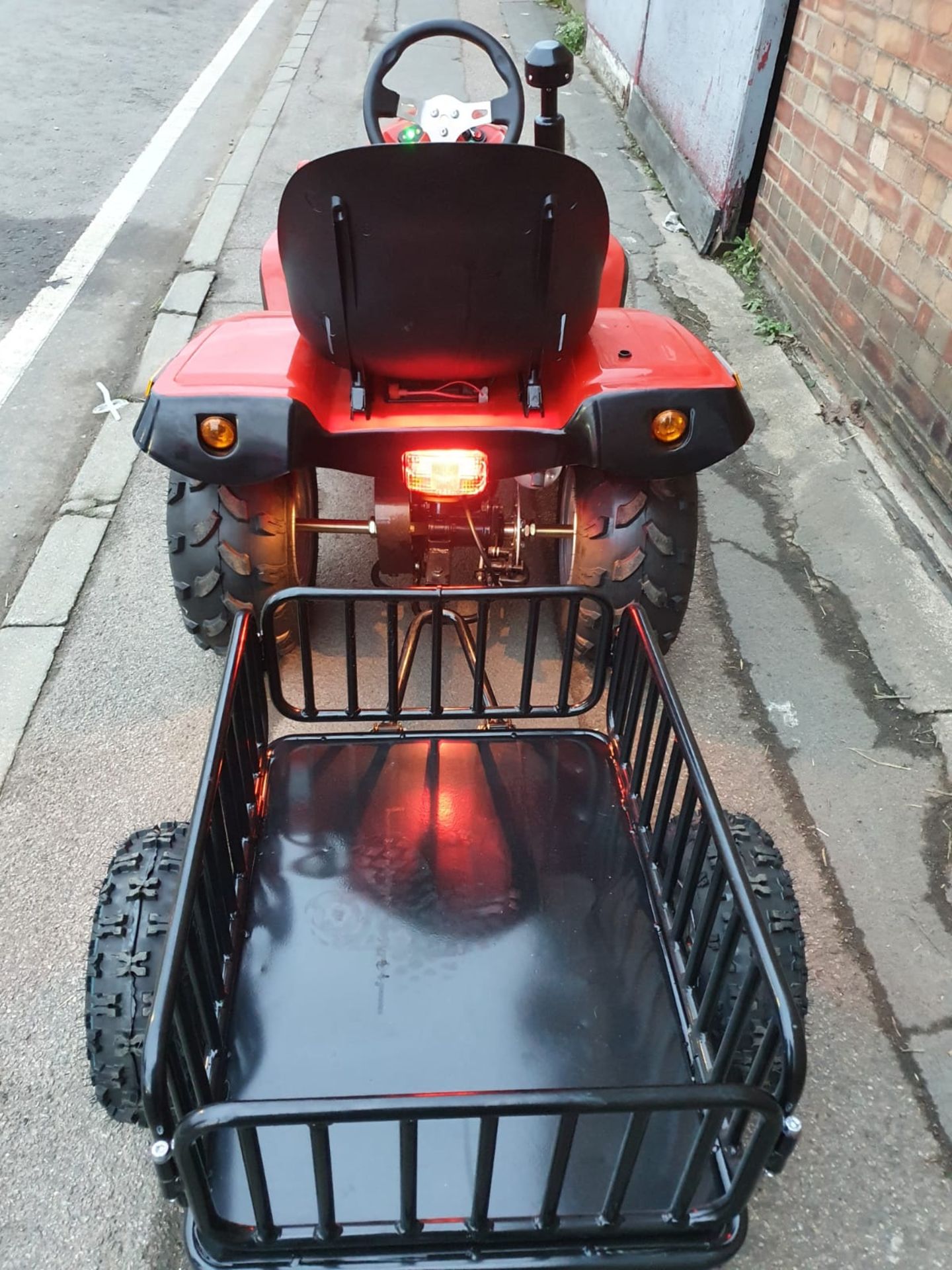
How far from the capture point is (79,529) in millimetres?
3408

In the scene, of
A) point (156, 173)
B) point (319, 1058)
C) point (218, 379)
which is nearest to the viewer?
point (319, 1058)

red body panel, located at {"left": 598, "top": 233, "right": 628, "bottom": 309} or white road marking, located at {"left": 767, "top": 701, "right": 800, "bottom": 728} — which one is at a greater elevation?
red body panel, located at {"left": 598, "top": 233, "right": 628, "bottom": 309}

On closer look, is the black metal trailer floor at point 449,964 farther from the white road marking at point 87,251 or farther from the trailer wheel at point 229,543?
the white road marking at point 87,251

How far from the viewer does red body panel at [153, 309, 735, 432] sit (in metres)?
2.17

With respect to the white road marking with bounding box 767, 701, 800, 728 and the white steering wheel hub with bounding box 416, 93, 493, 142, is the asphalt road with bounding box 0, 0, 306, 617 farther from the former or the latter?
the white road marking with bounding box 767, 701, 800, 728

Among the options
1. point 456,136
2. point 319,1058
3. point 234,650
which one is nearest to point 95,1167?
point 319,1058

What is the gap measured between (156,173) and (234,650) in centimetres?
634

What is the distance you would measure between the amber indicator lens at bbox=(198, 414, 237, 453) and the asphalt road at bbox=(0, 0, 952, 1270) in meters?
0.88

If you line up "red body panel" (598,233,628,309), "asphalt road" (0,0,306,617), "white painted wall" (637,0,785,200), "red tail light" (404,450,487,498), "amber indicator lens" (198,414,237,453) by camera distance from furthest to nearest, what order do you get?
1. "white painted wall" (637,0,785,200)
2. "asphalt road" (0,0,306,617)
3. "red body panel" (598,233,628,309)
4. "red tail light" (404,450,487,498)
5. "amber indicator lens" (198,414,237,453)

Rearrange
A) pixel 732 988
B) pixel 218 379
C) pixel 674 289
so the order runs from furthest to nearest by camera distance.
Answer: pixel 674 289, pixel 218 379, pixel 732 988

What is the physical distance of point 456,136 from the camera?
9.98 ft

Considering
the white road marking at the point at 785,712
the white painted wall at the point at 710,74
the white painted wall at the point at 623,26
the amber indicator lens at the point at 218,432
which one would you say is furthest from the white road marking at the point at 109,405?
the white painted wall at the point at 623,26

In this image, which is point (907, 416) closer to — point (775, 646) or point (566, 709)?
point (775, 646)

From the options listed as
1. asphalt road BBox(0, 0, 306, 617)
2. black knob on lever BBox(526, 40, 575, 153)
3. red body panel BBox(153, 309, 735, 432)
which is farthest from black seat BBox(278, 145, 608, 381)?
asphalt road BBox(0, 0, 306, 617)
